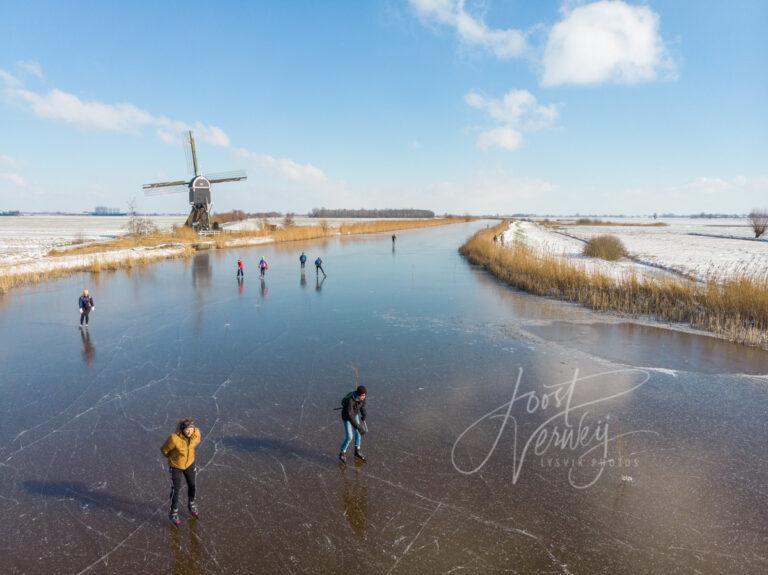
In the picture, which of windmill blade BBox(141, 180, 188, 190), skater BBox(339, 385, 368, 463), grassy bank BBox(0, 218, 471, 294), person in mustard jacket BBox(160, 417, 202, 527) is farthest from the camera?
windmill blade BBox(141, 180, 188, 190)

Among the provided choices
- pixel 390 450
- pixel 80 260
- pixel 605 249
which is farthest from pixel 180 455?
pixel 605 249

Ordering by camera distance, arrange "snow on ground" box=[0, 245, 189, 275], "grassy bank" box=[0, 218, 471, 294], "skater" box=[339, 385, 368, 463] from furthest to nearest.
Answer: "snow on ground" box=[0, 245, 189, 275]
"grassy bank" box=[0, 218, 471, 294]
"skater" box=[339, 385, 368, 463]

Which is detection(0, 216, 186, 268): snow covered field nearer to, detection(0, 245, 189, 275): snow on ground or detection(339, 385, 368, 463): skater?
detection(0, 245, 189, 275): snow on ground

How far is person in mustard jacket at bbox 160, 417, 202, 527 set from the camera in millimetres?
4465

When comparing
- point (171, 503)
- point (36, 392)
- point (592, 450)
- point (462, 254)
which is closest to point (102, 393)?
point (36, 392)

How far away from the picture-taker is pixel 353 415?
5.58 metres

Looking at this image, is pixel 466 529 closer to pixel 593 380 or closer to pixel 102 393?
pixel 593 380

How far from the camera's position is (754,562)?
13.6 feet

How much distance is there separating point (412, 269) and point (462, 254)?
11417mm

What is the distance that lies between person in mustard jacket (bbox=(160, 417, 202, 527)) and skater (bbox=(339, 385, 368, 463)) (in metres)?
1.84

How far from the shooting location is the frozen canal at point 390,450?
14.2 ft

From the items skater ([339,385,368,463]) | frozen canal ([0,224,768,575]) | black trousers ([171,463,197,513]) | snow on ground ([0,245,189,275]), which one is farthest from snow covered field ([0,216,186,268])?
skater ([339,385,368,463])

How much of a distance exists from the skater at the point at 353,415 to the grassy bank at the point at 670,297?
37.3ft

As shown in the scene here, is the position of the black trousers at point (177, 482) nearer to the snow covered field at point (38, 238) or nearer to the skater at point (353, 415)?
the skater at point (353, 415)
